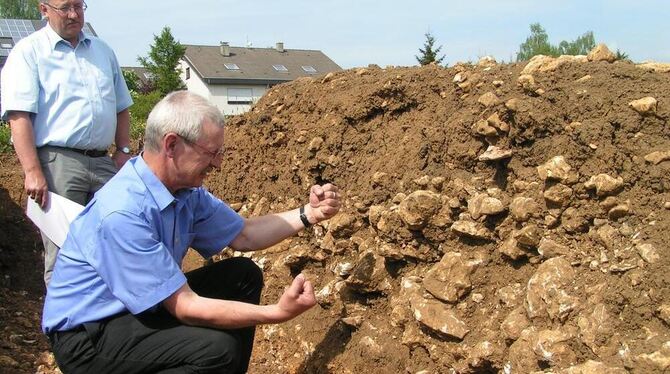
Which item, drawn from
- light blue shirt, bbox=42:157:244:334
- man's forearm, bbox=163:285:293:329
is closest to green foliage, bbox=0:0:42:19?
light blue shirt, bbox=42:157:244:334

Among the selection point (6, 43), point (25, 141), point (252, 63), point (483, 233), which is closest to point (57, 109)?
point (25, 141)

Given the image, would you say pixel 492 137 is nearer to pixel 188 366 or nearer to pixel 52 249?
pixel 188 366

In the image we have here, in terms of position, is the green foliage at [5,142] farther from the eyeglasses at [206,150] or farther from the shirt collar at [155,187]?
the eyeglasses at [206,150]

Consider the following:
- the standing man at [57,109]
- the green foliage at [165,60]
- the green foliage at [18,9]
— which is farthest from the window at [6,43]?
the green foliage at [18,9]

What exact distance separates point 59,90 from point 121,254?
1.73 metres

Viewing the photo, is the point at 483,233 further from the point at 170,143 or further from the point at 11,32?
the point at 11,32

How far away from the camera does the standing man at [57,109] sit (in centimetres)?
363

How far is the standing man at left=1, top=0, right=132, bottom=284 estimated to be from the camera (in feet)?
11.9

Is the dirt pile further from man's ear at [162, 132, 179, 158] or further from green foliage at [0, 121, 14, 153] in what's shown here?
green foliage at [0, 121, 14, 153]

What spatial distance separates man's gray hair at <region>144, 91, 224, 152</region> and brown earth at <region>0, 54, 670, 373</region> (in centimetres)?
149

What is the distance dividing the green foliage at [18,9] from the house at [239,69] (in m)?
18.7

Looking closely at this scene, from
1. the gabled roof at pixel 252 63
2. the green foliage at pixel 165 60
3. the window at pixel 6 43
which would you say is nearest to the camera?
the window at pixel 6 43

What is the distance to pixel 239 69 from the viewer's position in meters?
39.8

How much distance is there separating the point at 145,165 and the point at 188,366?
859 mm
